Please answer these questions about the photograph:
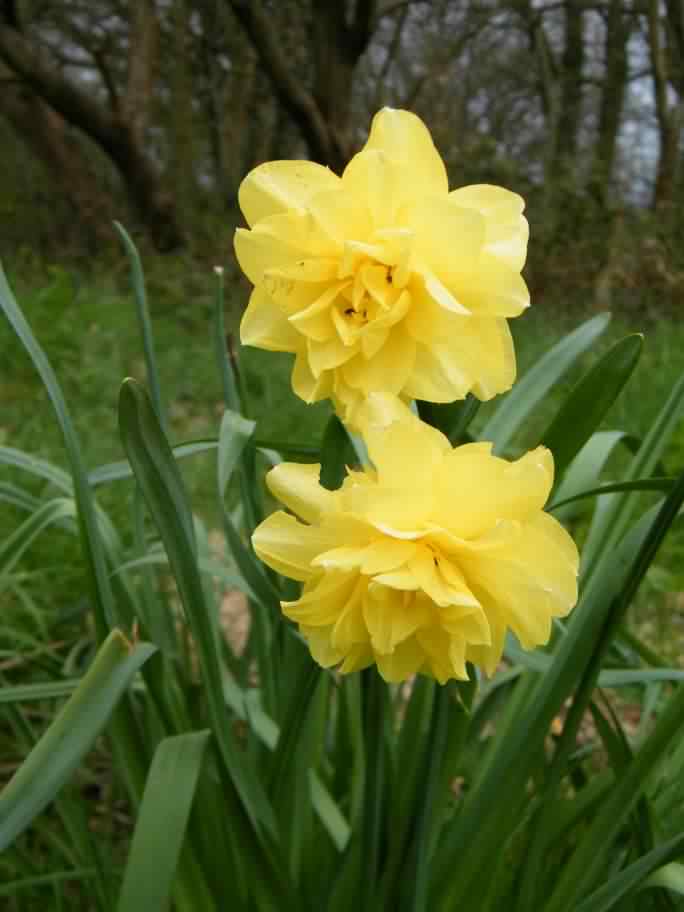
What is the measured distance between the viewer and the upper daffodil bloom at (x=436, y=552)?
0.46 m

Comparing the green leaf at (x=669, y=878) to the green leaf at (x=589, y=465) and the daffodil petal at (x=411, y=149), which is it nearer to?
the green leaf at (x=589, y=465)

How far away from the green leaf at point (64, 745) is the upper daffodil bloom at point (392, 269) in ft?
0.61

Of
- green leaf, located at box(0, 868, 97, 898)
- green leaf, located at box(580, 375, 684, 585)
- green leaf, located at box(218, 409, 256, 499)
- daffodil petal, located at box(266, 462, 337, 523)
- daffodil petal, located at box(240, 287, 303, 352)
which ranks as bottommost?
green leaf, located at box(0, 868, 97, 898)

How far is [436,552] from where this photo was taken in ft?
1.54

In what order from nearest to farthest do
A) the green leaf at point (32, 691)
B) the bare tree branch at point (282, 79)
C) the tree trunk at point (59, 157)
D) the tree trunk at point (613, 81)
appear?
the green leaf at point (32, 691) → the bare tree branch at point (282, 79) → the tree trunk at point (59, 157) → the tree trunk at point (613, 81)

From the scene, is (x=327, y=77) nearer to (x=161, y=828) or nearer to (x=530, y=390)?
Result: (x=530, y=390)

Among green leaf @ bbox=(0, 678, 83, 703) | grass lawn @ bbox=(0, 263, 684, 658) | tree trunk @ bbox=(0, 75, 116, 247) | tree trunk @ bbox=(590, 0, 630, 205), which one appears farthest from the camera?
tree trunk @ bbox=(590, 0, 630, 205)

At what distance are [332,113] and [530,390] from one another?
15.2ft

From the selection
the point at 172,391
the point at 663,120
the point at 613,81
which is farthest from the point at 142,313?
the point at 613,81

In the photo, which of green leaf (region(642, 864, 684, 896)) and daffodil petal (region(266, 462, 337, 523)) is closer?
daffodil petal (region(266, 462, 337, 523))

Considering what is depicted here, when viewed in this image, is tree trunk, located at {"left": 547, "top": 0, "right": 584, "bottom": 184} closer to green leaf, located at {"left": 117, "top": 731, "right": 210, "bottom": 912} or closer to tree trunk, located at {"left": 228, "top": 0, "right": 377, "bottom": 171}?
tree trunk, located at {"left": 228, "top": 0, "right": 377, "bottom": 171}

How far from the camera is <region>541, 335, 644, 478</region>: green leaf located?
24.4 inches

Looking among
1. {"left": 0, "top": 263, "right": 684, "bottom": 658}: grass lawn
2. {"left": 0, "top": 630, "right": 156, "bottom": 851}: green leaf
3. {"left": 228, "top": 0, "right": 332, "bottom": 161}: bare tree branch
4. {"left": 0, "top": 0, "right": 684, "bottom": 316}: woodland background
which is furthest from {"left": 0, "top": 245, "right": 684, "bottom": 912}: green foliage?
{"left": 228, "top": 0, "right": 332, "bottom": 161}: bare tree branch

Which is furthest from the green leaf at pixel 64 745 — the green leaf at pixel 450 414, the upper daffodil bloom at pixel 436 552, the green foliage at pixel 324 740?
the green leaf at pixel 450 414
